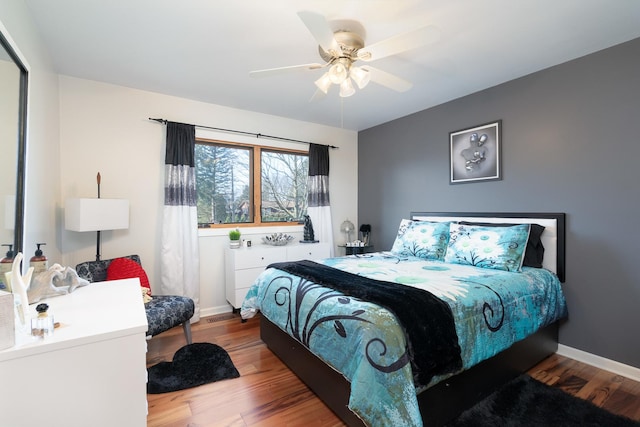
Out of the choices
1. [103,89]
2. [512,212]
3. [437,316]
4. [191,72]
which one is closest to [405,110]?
[512,212]

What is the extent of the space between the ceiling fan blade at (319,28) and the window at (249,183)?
220cm

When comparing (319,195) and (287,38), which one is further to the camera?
(319,195)

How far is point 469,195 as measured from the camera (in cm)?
316

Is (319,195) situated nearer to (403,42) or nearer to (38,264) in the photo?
(403,42)

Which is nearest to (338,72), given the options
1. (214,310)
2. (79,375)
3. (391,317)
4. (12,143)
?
(391,317)

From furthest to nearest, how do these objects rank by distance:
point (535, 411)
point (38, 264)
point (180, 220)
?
point (180, 220)
point (535, 411)
point (38, 264)

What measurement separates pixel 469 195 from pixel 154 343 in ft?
11.4

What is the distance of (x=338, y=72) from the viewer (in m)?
1.98

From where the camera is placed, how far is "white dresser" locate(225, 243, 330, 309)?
3.27 meters

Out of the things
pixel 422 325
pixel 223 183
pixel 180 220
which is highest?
pixel 223 183

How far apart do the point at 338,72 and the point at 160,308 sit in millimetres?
2235

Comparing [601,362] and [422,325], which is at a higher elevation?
[422,325]

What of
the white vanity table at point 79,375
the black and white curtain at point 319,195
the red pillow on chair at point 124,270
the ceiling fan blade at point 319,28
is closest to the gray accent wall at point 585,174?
the black and white curtain at point 319,195

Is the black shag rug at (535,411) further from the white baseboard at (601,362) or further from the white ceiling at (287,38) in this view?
the white ceiling at (287,38)
